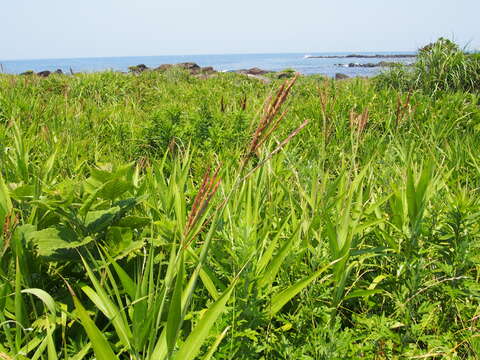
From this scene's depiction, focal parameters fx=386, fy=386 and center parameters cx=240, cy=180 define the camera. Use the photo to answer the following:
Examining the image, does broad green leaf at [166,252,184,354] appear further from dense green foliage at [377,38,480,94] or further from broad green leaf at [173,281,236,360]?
dense green foliage at [377,38,480,94]

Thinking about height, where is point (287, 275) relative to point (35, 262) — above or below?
below

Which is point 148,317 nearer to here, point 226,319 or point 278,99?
point 226,319

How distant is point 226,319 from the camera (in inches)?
49.1

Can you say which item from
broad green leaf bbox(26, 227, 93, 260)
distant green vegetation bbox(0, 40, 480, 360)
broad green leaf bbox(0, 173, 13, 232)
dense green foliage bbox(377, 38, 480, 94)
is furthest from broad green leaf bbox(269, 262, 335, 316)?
dense green foliage bbox(377, 38, 480, 94)

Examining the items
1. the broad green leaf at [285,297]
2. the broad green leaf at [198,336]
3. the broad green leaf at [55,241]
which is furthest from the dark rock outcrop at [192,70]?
the broad green leaf at [198,336]

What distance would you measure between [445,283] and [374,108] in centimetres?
337

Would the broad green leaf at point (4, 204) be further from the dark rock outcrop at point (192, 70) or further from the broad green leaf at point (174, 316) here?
the dark rock outcrop at point (192, 70)

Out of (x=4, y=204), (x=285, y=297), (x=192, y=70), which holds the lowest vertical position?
(x=285, y=297)

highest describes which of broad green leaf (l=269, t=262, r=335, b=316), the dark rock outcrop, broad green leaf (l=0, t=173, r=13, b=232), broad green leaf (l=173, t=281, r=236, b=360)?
the dark rock outcrop

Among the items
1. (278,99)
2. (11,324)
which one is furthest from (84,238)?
(278,99)

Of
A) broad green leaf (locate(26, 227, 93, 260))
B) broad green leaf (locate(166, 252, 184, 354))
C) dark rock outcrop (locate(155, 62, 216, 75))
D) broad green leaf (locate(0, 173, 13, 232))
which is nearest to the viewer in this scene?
broad green leaf (locate(166, 252, 184, 354))

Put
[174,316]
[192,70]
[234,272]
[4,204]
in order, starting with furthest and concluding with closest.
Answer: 1. [192,70]
2. [4,204]
3. [234,272]
4. [174,316]

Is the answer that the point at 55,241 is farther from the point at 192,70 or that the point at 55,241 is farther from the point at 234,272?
the point at 192,70

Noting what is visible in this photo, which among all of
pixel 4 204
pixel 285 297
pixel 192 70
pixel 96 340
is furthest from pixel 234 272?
pixel 192 70
